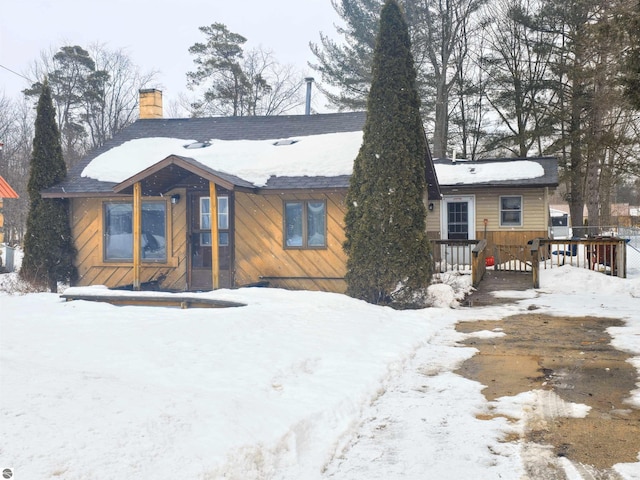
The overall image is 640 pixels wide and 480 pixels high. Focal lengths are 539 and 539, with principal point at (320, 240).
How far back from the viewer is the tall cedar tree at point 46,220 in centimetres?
1212

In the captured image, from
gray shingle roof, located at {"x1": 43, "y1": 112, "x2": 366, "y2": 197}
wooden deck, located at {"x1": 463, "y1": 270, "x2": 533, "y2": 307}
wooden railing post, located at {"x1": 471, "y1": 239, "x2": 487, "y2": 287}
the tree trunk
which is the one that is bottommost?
wooden deck, located at {"x1": 463, "y1": 270, "x2": 533, "y2": 307}

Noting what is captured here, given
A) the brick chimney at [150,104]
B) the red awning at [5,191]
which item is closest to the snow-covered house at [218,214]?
the red awning at [5,191]

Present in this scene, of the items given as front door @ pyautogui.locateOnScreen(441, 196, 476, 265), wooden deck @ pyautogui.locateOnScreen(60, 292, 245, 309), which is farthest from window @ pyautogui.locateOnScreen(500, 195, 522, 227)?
wooden deck @ pyautogui.locateOnScreen(60, 292, 245, 309)

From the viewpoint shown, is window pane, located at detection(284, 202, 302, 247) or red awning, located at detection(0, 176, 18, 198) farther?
red awning, located at detection(0, 176, 18, 198)

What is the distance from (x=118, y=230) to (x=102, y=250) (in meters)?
0.59

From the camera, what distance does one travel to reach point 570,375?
5387 mm

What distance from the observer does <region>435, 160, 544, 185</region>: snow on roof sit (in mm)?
18297

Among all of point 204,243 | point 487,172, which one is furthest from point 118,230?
point 487,172

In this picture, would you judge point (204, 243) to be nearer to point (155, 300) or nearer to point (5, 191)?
point (155, 300)

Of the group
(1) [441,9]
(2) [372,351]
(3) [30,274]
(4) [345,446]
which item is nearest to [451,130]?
(1) [441,9]

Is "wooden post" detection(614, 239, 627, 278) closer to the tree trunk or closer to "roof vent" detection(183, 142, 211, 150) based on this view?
"roof vent" detection(183, 142, 211, 150)

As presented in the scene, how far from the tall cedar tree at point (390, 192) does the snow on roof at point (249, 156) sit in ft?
5.74

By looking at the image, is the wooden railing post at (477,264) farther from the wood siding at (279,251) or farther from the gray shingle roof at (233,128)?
the gray shingle roof at (233,128)

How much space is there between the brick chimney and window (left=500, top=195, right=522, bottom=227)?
11.7 metres
